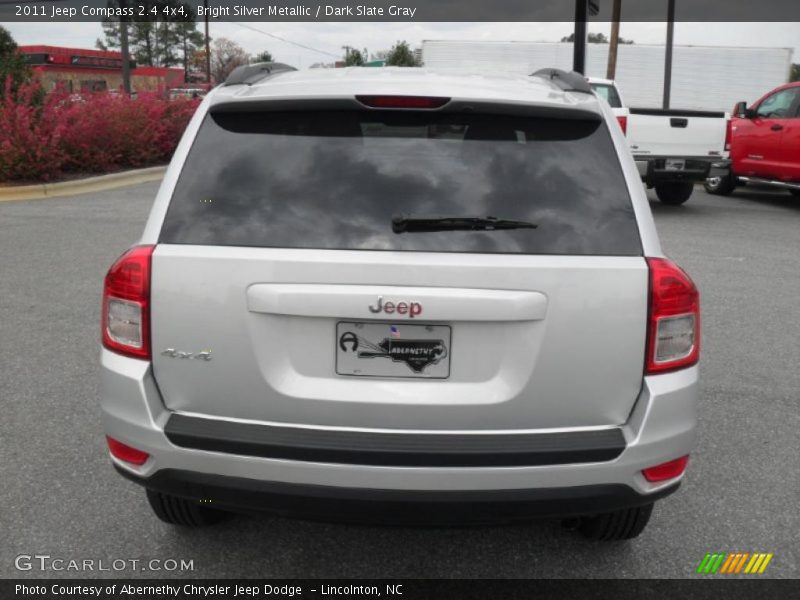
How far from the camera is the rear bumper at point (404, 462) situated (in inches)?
97.7

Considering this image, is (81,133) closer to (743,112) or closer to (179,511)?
(743,112)

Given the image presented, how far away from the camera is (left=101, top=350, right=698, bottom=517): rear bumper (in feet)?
8.14

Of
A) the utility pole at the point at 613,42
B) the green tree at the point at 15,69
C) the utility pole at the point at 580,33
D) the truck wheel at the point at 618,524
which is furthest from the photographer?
the utility pole at the point at 613,42

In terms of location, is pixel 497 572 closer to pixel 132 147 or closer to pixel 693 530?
pixel 693 530

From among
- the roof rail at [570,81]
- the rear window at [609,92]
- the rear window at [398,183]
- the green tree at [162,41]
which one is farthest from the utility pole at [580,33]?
the green tree at [162,41]

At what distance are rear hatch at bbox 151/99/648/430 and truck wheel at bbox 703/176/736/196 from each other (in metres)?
14.2

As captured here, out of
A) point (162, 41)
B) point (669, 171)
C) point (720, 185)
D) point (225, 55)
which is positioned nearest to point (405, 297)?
point (669, 171)

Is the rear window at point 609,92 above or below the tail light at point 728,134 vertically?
above

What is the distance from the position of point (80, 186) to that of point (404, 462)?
44.4ft

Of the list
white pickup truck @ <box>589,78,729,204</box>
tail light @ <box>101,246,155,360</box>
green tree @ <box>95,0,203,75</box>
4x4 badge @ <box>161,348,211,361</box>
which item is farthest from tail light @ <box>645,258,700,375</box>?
green tree @ <box>95,0,203,75</box>

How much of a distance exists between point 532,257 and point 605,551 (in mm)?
1377

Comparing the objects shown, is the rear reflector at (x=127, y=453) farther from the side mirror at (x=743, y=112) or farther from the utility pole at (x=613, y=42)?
the utility pole at (x=613, y=42)

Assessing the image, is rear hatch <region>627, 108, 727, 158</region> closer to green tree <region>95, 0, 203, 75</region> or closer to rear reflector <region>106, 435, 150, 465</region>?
rear reflector <region>106, 435, 150, 465</region>

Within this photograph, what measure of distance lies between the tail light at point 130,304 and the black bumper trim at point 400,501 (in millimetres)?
445
